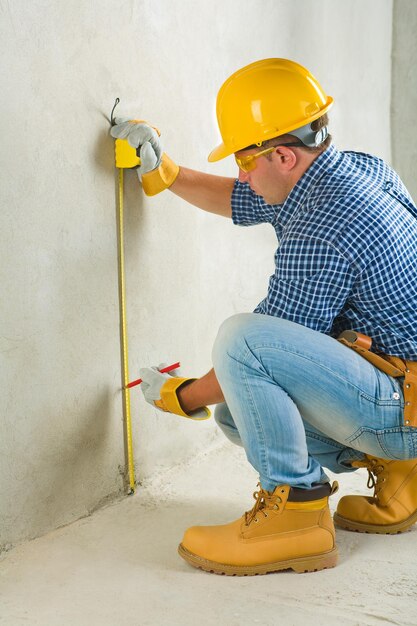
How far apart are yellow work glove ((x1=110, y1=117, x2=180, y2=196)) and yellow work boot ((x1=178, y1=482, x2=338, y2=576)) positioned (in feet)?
3.23

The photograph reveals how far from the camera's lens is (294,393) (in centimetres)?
187

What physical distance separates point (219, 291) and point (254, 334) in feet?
3.14

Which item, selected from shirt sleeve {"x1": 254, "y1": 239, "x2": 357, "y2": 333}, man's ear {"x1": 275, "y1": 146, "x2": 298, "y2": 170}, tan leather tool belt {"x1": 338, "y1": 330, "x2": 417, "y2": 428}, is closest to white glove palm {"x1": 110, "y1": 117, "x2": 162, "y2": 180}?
man's ear {"x1": 275, "y1": 146, "x2": 298, "y2": 170}

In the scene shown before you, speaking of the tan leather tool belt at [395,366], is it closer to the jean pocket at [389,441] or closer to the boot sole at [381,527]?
the jean pocket at [389,441]

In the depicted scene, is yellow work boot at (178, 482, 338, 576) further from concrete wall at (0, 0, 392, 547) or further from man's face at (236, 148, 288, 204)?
man's face at (236, 148, 288, 204)

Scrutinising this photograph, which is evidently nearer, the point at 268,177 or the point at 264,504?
the point at 264,504

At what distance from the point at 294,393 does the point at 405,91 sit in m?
2.93

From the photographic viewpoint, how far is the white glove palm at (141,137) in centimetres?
216

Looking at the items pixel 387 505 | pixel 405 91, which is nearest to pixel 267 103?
pixel 387 505

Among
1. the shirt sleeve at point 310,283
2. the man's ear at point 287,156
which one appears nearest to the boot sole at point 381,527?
the shirt sleeve at point 310,283

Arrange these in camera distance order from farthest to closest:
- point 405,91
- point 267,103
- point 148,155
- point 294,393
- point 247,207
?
point 405,91 → point 247,207 → point 148,155 → point 267,103 → point 294,393

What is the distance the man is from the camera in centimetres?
182

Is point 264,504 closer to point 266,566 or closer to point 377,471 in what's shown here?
point 266,566

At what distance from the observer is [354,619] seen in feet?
5.19
